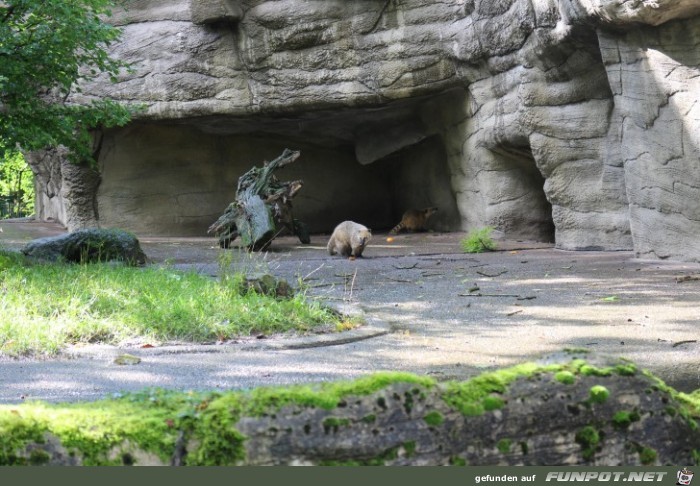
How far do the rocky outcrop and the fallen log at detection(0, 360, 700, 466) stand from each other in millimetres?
7389

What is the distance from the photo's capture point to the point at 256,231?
540 inches

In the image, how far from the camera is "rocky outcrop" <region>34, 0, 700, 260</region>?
10.5 metres

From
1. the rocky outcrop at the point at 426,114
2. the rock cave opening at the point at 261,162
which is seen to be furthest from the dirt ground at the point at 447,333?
the rock cave opening at the point at 261,162

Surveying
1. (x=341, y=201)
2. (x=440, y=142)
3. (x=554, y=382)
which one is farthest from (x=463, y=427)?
(x=341, y=201)

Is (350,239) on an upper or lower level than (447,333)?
upper

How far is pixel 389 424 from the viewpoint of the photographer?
2.76 meters

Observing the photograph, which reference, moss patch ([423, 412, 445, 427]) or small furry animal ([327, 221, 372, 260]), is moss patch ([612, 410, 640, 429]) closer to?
moss patch ([423, 412, 445, 427])

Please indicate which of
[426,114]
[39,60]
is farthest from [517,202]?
[39,60]

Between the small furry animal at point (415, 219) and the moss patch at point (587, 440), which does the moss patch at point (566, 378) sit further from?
the small furry animal at point (415, 219)

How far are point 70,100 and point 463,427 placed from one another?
16352mm

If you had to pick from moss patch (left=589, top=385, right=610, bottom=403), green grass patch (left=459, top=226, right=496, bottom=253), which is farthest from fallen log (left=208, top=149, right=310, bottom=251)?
moss patch (left=589, top=385, right=610, bottom=403)

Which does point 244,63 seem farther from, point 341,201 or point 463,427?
point 463,427

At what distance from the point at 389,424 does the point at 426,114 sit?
15.6 m

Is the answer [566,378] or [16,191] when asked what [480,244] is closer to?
[566,378]
